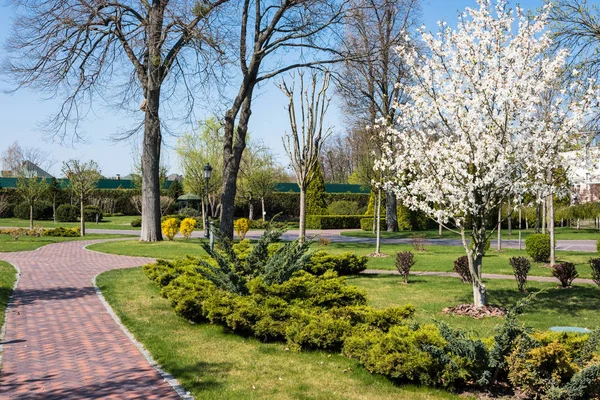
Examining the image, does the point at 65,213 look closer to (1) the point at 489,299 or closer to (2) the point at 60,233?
(2) the point at 60,233

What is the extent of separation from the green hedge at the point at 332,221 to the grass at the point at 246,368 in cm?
2935

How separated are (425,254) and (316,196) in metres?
19.1

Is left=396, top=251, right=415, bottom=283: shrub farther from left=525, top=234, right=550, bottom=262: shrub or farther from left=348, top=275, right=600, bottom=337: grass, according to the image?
left=525, top=234, right=550, bottom=262: shrub

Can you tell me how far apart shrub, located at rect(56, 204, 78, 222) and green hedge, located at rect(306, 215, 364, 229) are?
16.2 m

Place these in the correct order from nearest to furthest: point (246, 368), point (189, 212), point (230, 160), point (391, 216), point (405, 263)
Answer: point (246, 368) < point (405, 263) < point (230, 160) < point (391, 216) < point (189, 212)

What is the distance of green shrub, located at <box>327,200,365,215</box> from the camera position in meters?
43.2

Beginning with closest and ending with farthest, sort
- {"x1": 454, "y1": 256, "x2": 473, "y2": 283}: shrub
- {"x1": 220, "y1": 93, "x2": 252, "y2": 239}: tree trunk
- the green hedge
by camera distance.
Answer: {"x1": 454, "y1": 256, "x2": 473, "y2": 283}: shrub
{"x1": 220, "y1": 93, "x2": 252, "y2": 239}: tree trunk
the green hedge

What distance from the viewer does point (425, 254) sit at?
2000cm

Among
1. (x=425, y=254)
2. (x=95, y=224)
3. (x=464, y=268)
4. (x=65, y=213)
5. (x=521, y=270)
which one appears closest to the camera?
(x=521, y=270)

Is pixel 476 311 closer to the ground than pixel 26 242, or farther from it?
closer to the ground

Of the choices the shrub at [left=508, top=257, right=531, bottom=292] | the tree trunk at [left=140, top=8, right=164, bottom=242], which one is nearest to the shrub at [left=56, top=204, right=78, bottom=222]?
the tree trunk at [left=140, top=8, right=164, bottom=242]

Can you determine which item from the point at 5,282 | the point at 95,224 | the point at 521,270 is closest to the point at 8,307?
the point at 5,282

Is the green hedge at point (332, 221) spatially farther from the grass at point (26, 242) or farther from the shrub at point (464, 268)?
the shrub at point (464, 268)

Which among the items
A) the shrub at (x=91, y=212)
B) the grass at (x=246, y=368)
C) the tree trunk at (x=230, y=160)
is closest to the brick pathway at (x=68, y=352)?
the grass at (x=246, y=368)
